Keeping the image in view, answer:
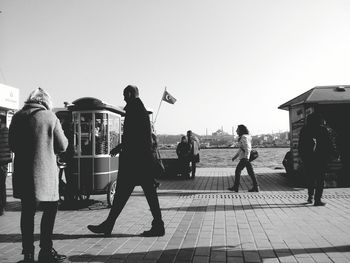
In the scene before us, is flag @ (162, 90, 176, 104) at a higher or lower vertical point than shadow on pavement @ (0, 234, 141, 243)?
higher

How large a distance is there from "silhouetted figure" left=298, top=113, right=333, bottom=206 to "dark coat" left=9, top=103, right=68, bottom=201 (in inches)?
228

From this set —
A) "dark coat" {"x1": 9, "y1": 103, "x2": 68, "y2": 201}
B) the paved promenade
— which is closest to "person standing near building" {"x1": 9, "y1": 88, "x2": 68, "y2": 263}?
"dark coat" {"x1": 9, "y1": 103, "x2": 68, "y2": 201}

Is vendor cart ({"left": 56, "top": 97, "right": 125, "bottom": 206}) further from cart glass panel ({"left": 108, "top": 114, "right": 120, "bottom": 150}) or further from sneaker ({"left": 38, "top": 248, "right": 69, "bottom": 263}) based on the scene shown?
sneaker ({"left": 38, "top": 248, "right": 69, "bottom": 263})

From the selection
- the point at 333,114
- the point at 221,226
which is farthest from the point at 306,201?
the point at 333,114

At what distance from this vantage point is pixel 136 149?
4.84 meters

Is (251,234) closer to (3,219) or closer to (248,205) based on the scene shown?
(248,205)

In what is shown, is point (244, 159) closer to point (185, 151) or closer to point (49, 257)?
point (185, 151)

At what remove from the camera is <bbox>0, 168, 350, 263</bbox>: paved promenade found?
4.02 meters

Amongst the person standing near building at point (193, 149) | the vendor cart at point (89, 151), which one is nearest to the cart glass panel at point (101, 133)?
the vendor cart at point (89, 151)

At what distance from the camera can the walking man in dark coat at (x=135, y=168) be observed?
15.9ft

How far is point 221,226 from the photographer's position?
18.2 ft

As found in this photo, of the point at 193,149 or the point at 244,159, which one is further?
the point at 193,149

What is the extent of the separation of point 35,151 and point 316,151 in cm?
613

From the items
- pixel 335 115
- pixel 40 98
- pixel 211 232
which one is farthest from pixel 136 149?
pixel 335 115
